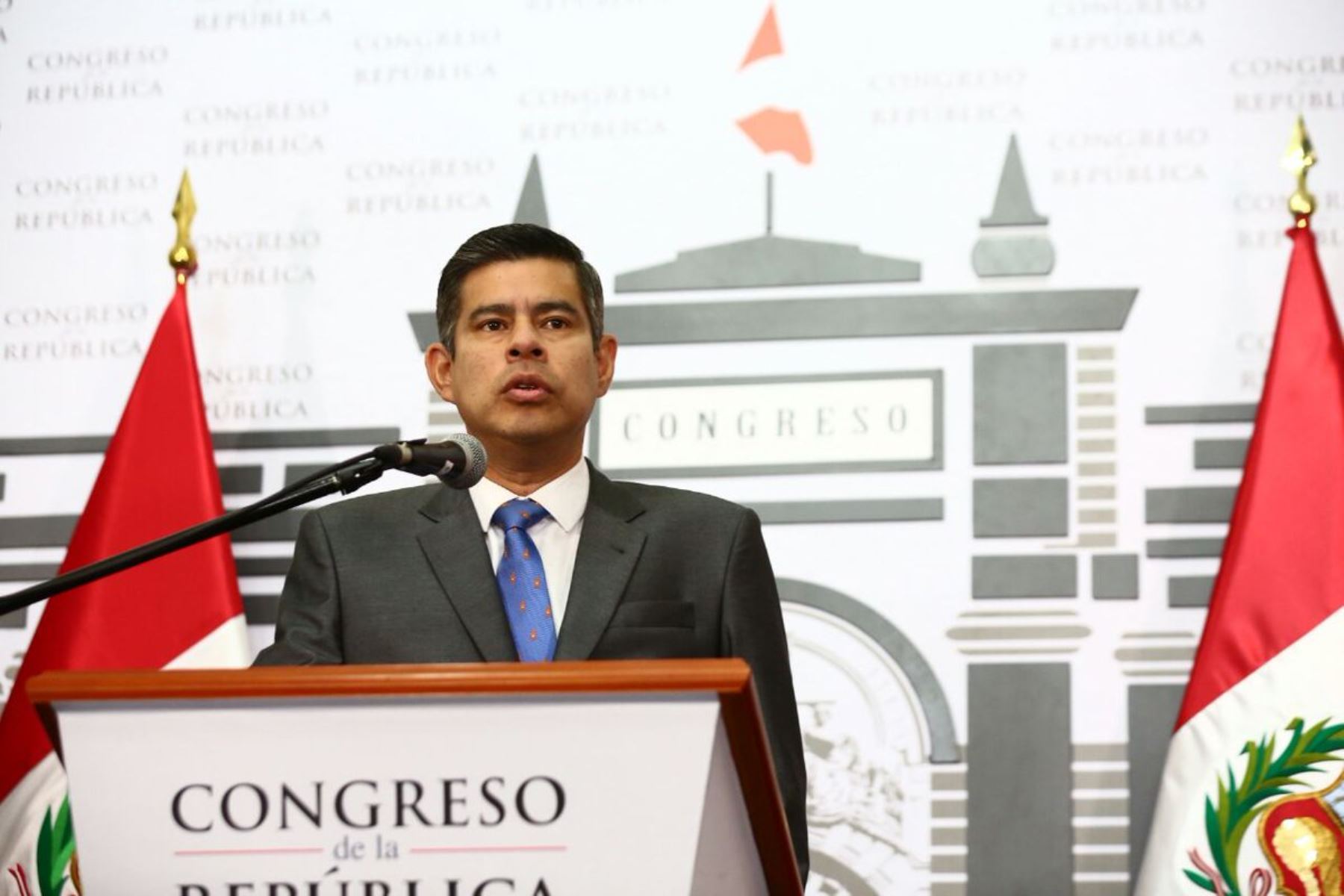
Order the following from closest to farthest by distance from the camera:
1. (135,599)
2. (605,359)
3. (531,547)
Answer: (531,547) → (605,359) → (135,599)

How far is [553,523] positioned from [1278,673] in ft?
5.36

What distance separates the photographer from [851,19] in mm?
4055

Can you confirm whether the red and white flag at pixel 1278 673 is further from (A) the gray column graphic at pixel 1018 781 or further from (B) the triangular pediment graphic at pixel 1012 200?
(B) the triangular pediment graphic at pixel 1012 200

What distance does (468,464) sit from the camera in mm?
1936

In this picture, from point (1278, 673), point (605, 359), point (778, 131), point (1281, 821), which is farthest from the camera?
point (778, 131)

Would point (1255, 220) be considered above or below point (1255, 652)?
above

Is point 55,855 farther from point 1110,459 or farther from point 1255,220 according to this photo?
point 1255,220

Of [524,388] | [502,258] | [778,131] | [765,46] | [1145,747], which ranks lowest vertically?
[1145,747]

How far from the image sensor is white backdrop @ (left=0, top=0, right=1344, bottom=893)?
3.70 metres

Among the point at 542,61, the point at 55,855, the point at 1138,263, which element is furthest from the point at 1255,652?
the point at 55,855

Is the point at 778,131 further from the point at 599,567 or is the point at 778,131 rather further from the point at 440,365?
the point at 599,567

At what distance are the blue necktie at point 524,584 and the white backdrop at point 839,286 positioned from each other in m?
1.22

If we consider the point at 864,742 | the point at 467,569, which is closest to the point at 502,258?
the point at 467,569

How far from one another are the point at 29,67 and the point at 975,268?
2377mm
